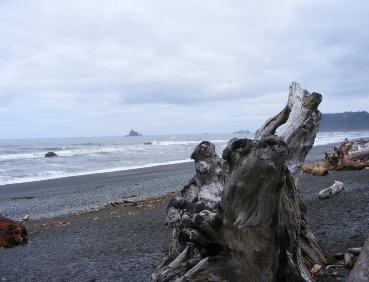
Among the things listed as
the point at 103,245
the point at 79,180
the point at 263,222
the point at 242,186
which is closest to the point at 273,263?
the point at 263,222

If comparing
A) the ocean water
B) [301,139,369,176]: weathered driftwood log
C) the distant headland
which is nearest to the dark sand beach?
[301,139,369,176]: weathered driftwood log

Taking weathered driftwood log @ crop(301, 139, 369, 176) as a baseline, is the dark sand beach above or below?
below

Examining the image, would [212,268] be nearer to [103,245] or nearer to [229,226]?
[229,226]

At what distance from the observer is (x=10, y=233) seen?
8.30 meters

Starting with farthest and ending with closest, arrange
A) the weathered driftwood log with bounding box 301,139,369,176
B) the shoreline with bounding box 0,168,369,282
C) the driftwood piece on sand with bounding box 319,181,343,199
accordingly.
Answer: the weathered driftwood log with bounding box 301,139,369,176 → the driftwood piece on sand with bounding box 319,181,343,199 → the shoreline with bounding box 0,168,369,282

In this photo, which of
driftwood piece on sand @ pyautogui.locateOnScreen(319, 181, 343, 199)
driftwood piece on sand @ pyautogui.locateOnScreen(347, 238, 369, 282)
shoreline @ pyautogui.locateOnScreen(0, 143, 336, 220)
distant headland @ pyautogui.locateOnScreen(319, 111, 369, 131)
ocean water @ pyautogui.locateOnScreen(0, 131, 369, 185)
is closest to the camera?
driftwood piece on sand @ pyautogui.locateOnScreen(347, 238, 369, 282)

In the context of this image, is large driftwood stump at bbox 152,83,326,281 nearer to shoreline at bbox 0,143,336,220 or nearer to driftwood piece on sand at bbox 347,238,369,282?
driftwood piece on sand at bbox 347,238,369,282

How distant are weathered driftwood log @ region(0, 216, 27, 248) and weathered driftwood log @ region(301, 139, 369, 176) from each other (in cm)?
1017

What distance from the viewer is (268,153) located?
3115mm

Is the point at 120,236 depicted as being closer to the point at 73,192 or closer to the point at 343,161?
the point at 343,161

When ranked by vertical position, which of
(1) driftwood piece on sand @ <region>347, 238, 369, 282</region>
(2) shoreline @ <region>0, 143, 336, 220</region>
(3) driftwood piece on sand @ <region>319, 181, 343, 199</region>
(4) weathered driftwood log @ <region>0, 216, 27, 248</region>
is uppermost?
(1) driftwood piece on sand @ <region>347, 238, 369, 282</region>

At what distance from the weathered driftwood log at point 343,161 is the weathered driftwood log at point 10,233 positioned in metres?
10.2

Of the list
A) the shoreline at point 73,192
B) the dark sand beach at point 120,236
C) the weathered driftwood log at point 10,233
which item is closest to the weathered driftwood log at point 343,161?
the dark sand beach at point 120,236

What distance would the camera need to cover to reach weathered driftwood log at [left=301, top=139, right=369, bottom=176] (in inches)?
582
